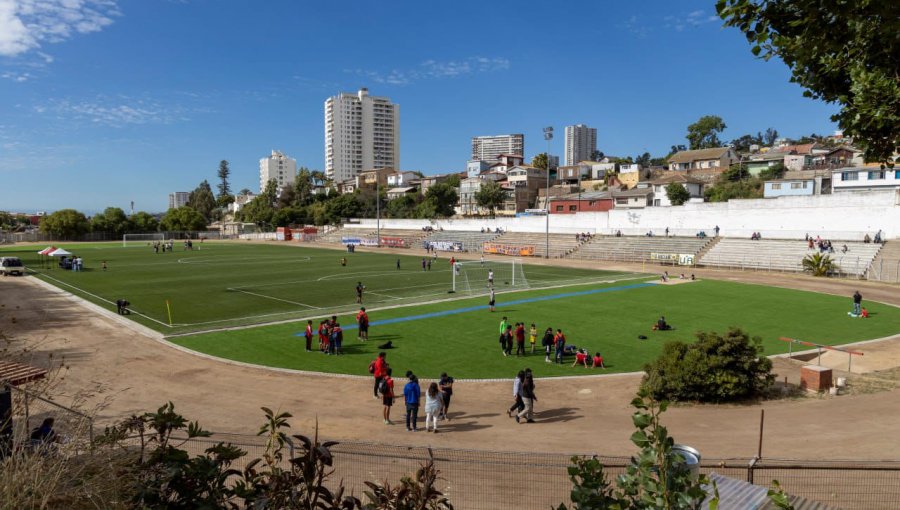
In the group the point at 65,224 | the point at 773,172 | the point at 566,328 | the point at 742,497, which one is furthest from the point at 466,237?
the point at 65,224

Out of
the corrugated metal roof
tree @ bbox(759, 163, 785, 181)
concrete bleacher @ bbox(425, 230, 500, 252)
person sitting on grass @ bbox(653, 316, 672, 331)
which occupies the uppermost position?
tree @ bbox(759, 163, 785, 181)

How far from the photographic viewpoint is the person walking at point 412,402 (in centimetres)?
1408

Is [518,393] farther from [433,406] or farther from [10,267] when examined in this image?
[10,267]

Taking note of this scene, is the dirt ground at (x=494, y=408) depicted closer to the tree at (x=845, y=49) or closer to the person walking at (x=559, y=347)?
the person walking at (x=559, y=347)

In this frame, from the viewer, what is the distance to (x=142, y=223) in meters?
130

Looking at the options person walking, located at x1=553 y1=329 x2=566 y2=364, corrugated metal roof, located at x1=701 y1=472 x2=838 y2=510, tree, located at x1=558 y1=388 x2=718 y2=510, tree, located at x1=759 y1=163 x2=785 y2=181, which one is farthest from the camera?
tree, located at x1=759 y1=163 x2=785 y2=181

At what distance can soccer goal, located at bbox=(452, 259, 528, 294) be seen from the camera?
136 feet

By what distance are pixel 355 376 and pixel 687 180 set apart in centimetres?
9342

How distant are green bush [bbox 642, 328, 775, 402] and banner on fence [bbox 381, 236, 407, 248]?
8102 centimetres

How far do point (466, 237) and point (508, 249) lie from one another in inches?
609

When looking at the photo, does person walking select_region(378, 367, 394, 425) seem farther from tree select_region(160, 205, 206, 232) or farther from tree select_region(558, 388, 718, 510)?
tree select_region(160, 205, 206, 232)

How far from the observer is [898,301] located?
116ft

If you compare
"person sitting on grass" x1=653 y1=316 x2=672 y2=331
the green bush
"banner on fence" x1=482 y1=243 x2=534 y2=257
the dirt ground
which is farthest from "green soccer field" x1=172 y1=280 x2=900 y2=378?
"banner on fence" x1=482 y1=243 x2=534 y2=257

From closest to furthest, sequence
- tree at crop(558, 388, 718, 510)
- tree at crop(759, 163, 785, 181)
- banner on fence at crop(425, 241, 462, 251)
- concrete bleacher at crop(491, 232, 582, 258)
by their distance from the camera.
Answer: tree at crop(558, 388, 718, 510) < concrete bleacher at crop(491, 232, 582, 258) < banner on fence at crop(425, 241, 462, 251) < tree at crop(759, 163, 785, 181)
